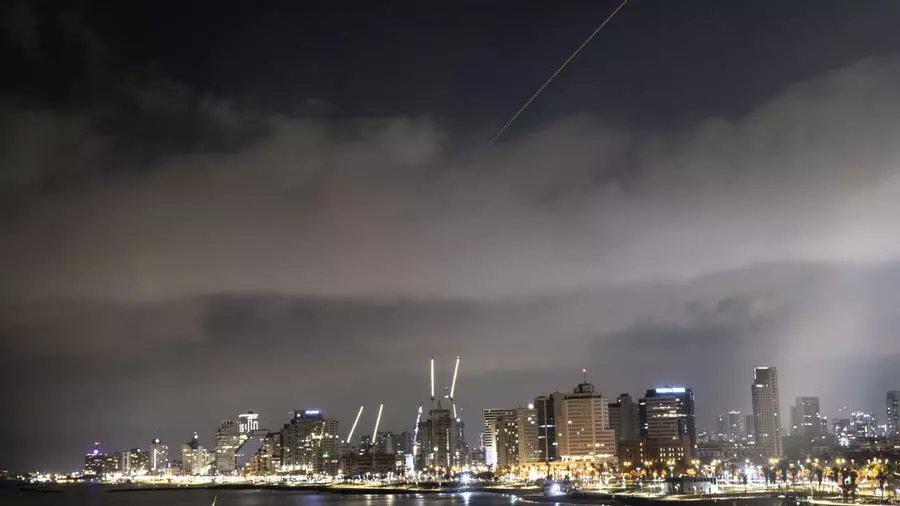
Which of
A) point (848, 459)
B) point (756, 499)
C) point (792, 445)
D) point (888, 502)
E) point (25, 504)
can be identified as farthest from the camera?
point (792, 445)

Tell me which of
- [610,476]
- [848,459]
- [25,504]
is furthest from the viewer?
[610,476]

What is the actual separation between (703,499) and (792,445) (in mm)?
113076

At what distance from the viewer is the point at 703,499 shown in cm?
8944

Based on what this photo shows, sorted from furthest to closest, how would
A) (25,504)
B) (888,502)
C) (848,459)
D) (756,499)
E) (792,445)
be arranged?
(792,445) → (25,504) → (848,459) → (756,499) → (888,502)

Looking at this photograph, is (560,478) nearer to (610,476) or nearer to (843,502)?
(610,476)

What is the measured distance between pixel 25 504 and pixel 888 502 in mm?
138670

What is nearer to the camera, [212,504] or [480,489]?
[212,504]

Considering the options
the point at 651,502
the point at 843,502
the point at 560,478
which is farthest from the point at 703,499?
the point at 560,478

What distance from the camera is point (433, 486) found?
6841 inches

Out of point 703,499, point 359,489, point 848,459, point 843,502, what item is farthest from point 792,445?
point 843,502

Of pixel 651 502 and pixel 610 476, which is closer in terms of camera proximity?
pixel 651 502

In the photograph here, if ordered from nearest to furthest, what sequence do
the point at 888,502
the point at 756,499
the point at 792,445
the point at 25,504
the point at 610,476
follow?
the point at 888,502 → the point at 756,499 → the point at 25,504 → the point at 610,476 → the point at 792,445

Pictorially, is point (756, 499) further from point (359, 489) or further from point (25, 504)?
point (25, 504)

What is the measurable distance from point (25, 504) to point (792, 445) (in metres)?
155
